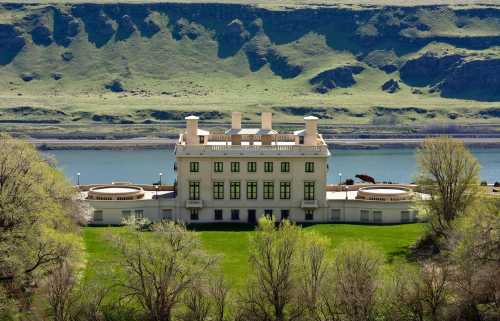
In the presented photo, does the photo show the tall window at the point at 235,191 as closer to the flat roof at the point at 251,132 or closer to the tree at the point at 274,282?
the flat roof at the point at 251,132

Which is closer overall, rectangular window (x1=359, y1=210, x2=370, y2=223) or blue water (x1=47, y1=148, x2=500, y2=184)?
rectangular window (x1=359, y1=210, x2=370, y2=223)

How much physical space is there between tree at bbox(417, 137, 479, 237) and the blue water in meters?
61.0

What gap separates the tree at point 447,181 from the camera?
71125 millimetres

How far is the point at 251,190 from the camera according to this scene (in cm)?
8319

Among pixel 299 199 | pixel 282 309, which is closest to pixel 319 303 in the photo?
pixel 282 309

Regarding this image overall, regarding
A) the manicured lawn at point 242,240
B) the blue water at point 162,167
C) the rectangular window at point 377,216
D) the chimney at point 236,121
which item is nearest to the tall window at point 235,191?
the manicured lawn at point 242,240

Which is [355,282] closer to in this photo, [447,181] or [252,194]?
[447,181]

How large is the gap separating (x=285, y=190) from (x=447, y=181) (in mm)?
14887

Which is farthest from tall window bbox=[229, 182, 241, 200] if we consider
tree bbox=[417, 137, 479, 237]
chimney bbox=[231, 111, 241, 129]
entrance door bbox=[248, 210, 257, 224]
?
tree bbox=[417, 137, 479, 237]

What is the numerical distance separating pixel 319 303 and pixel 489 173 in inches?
4085

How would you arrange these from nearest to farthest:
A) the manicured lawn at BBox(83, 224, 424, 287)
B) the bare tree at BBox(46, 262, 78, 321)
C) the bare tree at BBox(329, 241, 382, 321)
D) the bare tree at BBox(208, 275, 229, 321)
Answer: the bare tree at BBox(329, 241, 382, 321) → the bare tree at BBox(46, 262, 78, 321) → the bare tree at BBox(208, 275, 229, 321) → the manicured lawn at BBox(83, 224, 424, 287)

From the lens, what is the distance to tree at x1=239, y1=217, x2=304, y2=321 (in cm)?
5481

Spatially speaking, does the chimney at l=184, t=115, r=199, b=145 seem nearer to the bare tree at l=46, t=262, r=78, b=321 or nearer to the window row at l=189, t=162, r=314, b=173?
the window row at l=189, t=162, r=314, b=173

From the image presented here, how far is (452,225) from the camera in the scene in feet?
214
